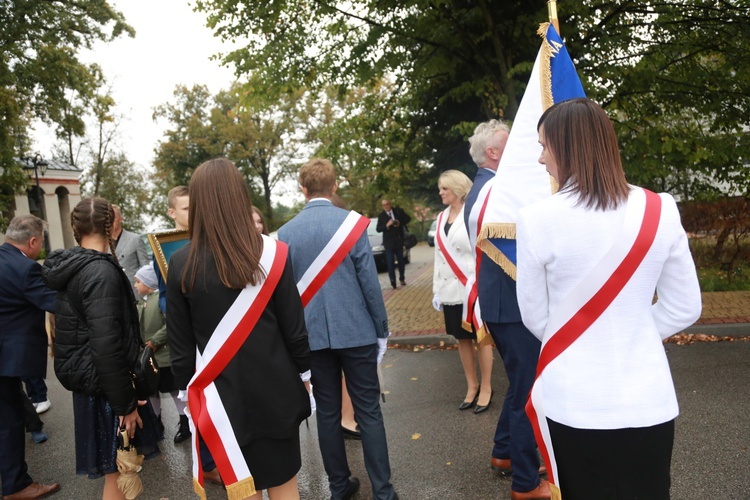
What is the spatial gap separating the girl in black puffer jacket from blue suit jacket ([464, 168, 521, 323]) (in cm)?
192

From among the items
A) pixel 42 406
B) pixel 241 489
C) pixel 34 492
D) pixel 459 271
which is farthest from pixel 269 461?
pixel 42 406

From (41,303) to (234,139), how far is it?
34.6 m

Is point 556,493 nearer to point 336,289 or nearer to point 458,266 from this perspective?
point 336,289

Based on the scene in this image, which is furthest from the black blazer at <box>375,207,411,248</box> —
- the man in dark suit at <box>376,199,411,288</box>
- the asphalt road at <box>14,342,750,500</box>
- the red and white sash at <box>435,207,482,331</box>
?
the red and white sash at <box>435,207,482,331</box>

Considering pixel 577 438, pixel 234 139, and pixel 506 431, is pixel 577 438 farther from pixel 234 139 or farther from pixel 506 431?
pixel 234 139

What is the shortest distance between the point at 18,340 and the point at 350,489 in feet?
8.43

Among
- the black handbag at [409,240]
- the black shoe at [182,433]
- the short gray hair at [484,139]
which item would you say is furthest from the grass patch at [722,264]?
the black handbag at [409,240]

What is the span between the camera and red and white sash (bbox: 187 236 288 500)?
2.51 metres

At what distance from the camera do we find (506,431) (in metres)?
3.77

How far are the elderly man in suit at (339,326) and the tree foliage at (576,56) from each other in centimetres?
481

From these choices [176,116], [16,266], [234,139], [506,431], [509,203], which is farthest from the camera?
[176,116]

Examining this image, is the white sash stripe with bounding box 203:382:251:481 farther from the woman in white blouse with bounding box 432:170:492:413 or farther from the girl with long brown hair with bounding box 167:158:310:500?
the woman in white blouse with bounding box 432:170:492:413

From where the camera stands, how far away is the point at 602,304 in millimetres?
1894

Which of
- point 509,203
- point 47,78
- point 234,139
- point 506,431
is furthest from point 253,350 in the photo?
point 234,139
